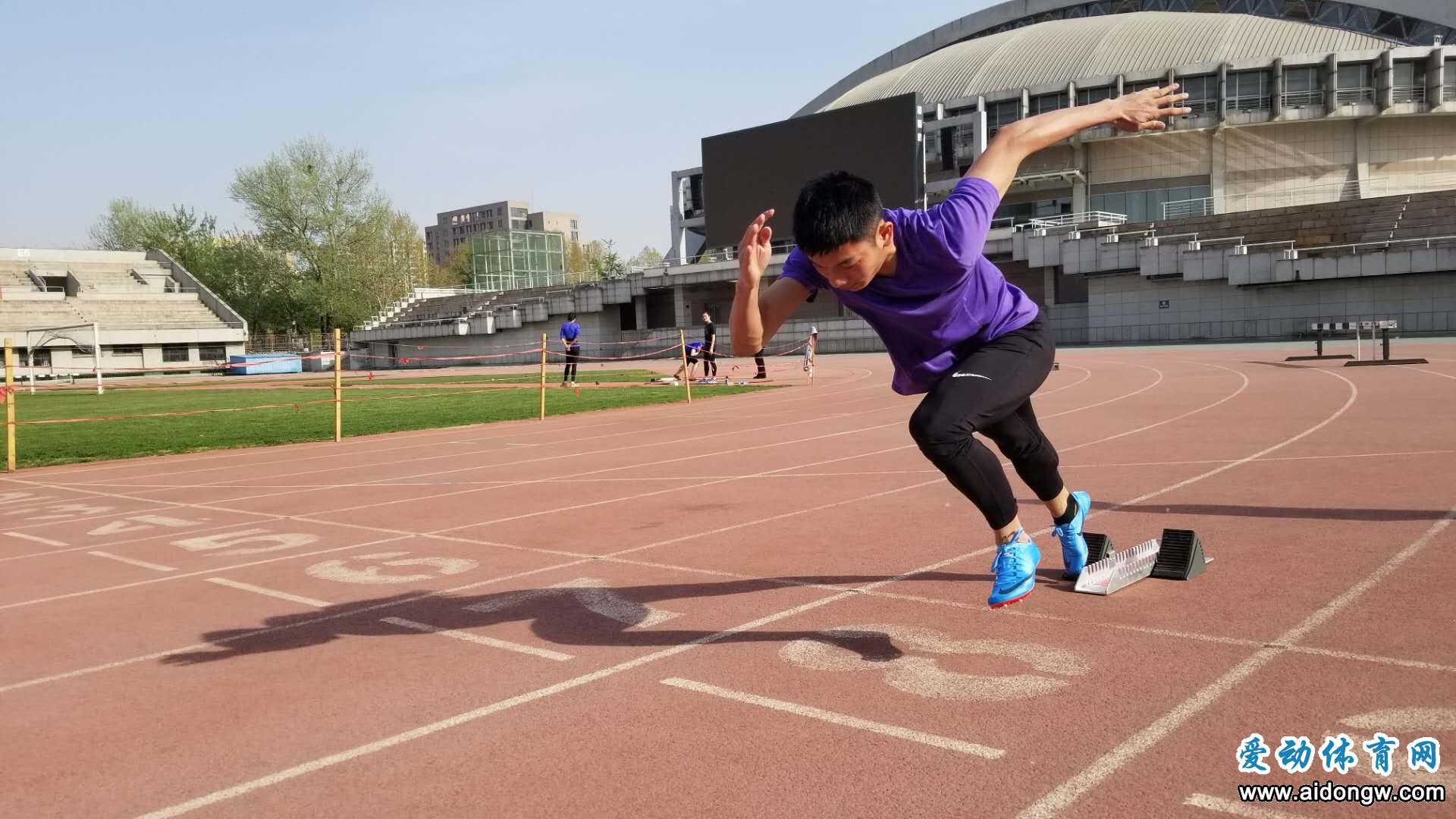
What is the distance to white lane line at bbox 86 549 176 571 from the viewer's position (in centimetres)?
625

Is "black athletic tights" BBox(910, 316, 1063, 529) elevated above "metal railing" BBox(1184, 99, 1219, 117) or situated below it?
below

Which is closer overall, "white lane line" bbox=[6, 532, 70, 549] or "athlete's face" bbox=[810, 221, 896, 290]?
"athlete's face" bbox=[810, 221, 896, 290]

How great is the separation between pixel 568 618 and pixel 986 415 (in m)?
2.08

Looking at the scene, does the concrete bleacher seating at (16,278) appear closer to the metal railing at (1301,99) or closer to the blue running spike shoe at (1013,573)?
the blue running spike shoe at (1013,573)

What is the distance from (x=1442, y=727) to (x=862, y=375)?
24.7m

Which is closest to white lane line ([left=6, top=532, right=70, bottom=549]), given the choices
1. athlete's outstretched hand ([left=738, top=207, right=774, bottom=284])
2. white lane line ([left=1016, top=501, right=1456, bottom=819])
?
athlete's outstretched hand ([left=738, top=207, right=774, bottom=284])

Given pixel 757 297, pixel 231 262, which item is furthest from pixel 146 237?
pixel 757 297

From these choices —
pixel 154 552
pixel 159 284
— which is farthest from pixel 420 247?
pixel 154 552

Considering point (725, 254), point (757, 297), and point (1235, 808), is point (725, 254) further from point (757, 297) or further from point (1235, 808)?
point (1235, 808)

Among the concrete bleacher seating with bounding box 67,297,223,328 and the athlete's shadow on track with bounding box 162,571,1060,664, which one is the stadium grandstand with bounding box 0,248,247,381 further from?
the athlete's shadow on track with bounding box 162,571,1060,664

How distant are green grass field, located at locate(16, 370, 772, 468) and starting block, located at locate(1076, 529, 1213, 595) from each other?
42.8 feet

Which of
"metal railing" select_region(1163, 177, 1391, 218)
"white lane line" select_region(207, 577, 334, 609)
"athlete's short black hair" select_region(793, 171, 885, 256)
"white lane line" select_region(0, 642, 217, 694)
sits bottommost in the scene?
"white lane line" select_region(0, 642, 217, 694)

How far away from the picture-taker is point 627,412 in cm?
1881

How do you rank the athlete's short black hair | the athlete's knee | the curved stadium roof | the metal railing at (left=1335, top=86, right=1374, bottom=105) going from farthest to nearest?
the curved stadium roof, the metal railing at (left=1335, top=86, right=1374, bottom=105), the athlete's knee, the athlete's short black hair
